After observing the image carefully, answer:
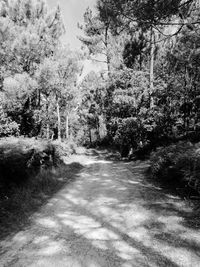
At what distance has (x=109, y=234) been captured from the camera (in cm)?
534

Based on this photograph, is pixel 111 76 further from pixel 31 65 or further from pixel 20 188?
pixel 20 188

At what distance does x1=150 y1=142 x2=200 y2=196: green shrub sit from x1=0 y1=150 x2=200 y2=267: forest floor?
0.72m

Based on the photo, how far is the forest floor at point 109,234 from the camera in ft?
14.2

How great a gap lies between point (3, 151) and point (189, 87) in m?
13.7

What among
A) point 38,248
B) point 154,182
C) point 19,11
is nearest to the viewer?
point 38,248

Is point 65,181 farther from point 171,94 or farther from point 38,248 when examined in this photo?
point 171,94

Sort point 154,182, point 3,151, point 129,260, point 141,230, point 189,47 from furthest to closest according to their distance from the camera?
point 189,47
point 154,182
point 3,151
point 141,230
point 129,260

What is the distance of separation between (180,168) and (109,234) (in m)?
4.28

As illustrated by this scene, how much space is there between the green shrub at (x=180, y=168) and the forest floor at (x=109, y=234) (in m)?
0.72

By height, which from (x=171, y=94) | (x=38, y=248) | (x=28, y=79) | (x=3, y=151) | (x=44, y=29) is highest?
(x=44, y=29)

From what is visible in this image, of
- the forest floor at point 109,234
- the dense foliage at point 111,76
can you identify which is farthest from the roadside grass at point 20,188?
the dense foliage at point 111,76

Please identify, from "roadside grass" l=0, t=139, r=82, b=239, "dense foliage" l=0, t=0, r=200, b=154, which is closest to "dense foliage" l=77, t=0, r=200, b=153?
"dense foliage" l=0, t=0, r=200, b=154

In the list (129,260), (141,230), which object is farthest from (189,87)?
(129,260)

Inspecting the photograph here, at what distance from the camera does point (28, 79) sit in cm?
2173
